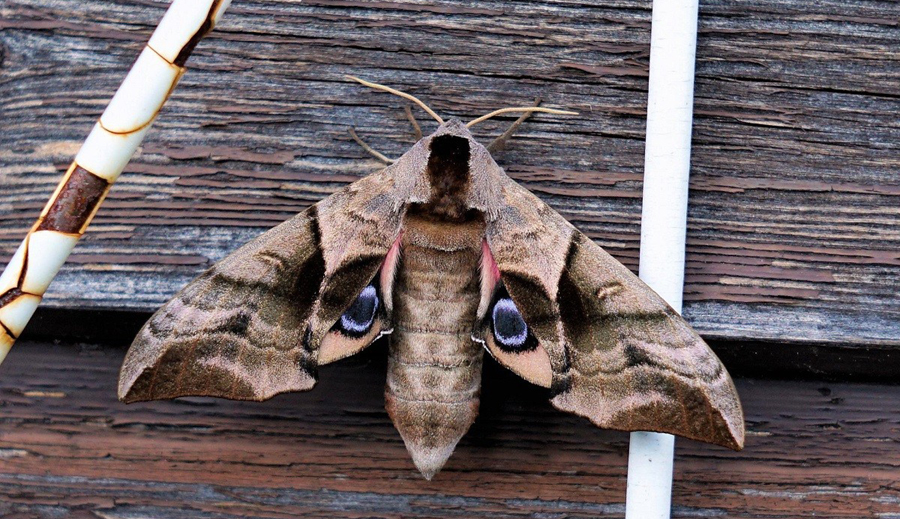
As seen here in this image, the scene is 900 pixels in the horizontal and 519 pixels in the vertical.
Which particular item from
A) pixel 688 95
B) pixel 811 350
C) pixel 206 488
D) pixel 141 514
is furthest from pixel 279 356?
pixel 811 350

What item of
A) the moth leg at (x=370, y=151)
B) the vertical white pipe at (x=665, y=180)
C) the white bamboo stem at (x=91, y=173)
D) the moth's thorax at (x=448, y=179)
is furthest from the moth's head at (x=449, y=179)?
the white bamboo stem at (x=91, y=173)

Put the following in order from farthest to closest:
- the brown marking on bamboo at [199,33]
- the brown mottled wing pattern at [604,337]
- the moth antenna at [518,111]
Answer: the moth antenna at [518,111] → the brown mottled wing pattern at [604,337] → the brown marking on bamboo at [199,33]

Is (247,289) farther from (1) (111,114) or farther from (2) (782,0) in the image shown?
(2) (782,0)

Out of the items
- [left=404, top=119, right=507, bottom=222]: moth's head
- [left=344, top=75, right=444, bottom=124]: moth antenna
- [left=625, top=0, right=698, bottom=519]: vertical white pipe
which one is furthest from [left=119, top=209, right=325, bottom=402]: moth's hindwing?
[left=625, top=0, right=698, bottom=519]: vertical white pipe

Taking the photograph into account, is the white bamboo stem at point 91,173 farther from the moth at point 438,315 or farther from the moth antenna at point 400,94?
the moth antenna at point 400,94

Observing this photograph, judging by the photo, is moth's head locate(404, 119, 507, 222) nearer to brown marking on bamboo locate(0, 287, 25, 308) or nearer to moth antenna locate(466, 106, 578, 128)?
moth antenna locate(466, 106, 578, 128)

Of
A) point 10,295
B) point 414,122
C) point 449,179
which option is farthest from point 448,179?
point 10,295

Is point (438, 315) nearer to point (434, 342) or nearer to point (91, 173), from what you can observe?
point (434, 342)
